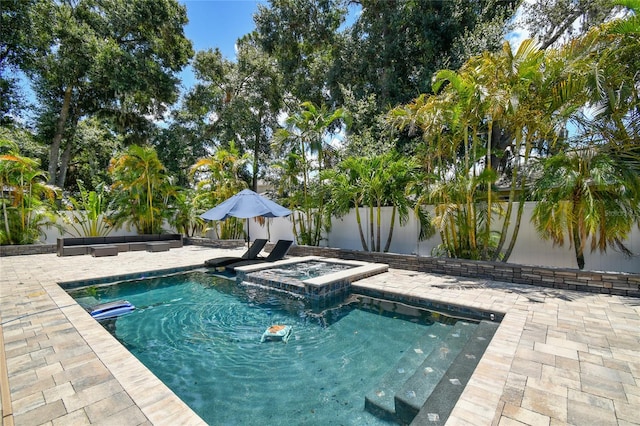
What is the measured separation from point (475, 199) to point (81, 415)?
9.22m

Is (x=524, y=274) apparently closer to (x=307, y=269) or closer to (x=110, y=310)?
(x=307, y=269)

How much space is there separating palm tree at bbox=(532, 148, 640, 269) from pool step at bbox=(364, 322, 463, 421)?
4.11m

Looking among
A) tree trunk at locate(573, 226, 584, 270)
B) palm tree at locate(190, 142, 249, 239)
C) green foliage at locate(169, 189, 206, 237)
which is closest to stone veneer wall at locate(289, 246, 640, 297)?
tree trunk at locate(573, 226, 584, 270)

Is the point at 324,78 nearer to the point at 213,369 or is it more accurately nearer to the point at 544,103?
the point at 544,103

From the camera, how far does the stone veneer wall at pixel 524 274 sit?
262 inches

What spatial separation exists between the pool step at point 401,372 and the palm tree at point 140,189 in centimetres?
1595

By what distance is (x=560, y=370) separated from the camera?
3512 millimetres

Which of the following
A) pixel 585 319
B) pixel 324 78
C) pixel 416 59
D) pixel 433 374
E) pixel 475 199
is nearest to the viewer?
pixel 433 374

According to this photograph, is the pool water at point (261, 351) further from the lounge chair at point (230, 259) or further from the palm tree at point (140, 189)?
the palm tree at point (140, 189)

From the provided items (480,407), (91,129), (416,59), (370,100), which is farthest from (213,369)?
(91,129)

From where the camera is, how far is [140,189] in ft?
53.2

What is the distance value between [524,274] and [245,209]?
8668 mm

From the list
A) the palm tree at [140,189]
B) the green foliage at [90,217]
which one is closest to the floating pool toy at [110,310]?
the palm tree at [140,189]

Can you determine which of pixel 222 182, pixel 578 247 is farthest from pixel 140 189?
pixel 578 247
